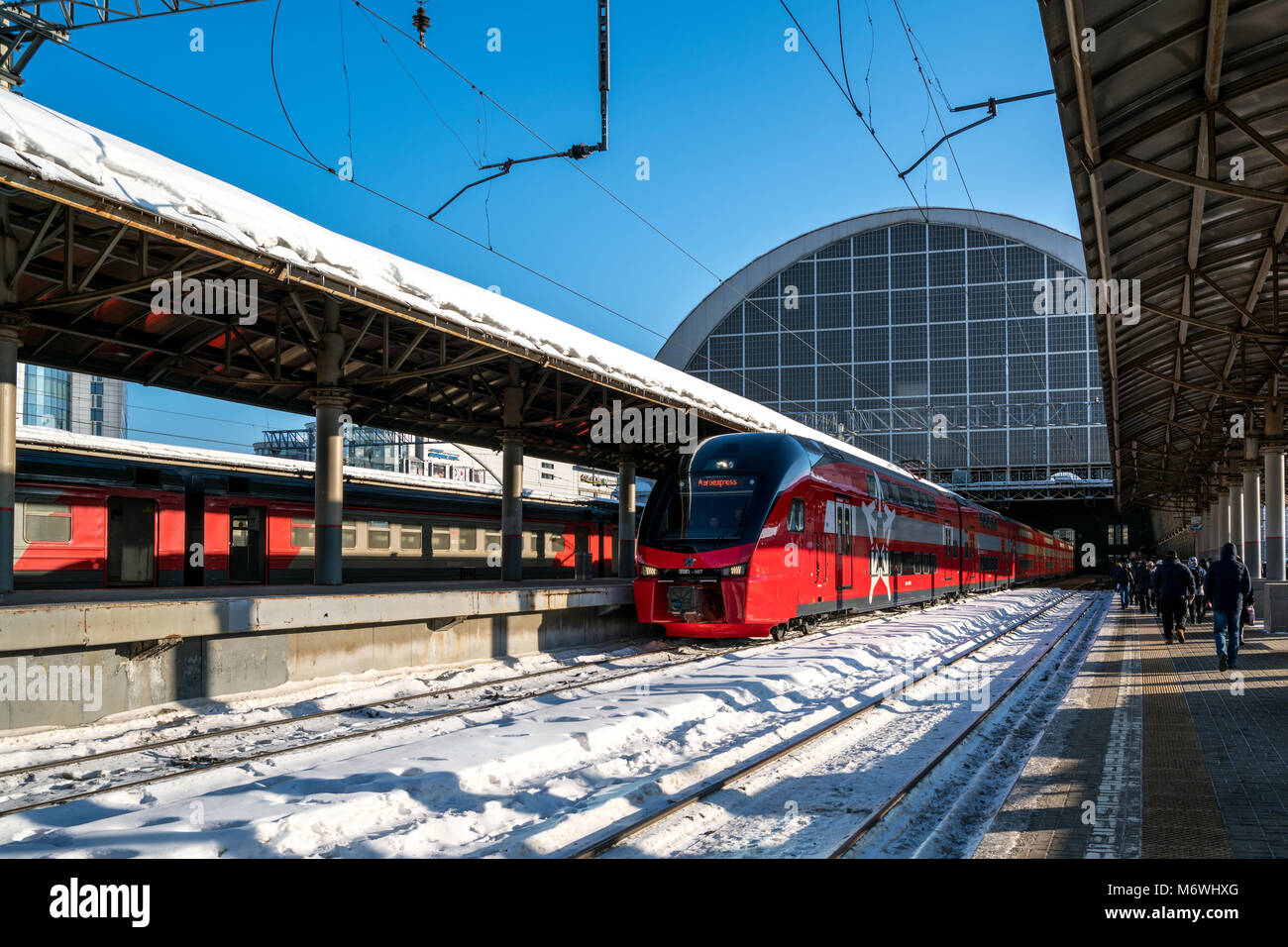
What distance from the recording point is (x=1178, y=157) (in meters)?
10.9

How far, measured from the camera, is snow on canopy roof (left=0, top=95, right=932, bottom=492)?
9031 millimetres

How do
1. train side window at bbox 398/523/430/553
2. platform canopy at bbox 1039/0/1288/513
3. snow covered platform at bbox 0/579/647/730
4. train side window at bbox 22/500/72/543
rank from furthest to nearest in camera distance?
train side window at bbox 398/523/430/553
train side window at bbox 22/500/72/543
snow covered platform at bbox 0/579/647/730
platform canopy at bbox 1039/0/1288/513

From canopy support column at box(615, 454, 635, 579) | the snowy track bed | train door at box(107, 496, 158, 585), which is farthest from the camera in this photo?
canopy support column at box(615, 454, 635, 579)

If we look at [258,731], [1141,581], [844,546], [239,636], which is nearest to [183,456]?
[239,636]

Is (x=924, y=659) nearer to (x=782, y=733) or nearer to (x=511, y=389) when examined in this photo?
(x=782, y=733)

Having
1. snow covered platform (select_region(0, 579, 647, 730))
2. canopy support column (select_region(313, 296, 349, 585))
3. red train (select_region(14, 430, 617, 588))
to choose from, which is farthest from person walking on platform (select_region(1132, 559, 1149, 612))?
canopy support column (select_region(313, 296, 349, 585))

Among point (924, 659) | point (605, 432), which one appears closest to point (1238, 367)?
point (924, 659)

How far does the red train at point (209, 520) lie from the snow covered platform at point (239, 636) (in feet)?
12.7

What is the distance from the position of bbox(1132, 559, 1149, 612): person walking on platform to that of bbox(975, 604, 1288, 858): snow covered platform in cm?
1796

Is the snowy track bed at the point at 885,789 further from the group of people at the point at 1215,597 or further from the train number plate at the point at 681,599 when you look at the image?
the train number plate at the point at 681,599

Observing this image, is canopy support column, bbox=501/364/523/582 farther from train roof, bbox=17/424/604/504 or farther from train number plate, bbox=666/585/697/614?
train number plate, bbox=666/585/697/614

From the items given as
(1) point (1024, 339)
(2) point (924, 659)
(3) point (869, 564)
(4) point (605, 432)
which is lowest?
(2) point (924, 659)

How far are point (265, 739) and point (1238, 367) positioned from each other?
76.1ft
